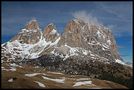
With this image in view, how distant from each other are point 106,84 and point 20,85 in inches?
2105

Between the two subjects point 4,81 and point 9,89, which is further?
point 4,81

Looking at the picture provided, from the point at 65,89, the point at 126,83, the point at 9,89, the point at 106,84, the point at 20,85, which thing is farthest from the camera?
the point at 126,83

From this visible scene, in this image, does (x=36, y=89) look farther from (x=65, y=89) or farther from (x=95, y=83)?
(x=95, y=83)

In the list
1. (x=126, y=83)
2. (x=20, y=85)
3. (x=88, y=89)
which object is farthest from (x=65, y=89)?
(x=126, y=83)

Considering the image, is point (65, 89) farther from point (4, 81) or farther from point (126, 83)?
point (126, 83)

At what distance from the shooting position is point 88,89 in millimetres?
124125

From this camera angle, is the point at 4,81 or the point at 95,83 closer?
the point at 4,81

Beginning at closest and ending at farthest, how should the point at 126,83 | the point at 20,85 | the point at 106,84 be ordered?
the point at 20,85
the point at 106,84
the point at 126,83

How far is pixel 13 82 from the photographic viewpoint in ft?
364

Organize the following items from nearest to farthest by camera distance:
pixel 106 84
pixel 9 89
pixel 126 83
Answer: pixel 9 89
pixel 106 84
pixel 126 83

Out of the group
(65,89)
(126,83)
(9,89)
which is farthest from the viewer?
(126,83)

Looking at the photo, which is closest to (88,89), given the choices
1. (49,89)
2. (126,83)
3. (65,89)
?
(65,89)

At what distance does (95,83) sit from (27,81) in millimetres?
47497

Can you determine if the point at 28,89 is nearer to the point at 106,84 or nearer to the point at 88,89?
the point at 88,89
